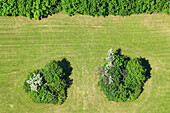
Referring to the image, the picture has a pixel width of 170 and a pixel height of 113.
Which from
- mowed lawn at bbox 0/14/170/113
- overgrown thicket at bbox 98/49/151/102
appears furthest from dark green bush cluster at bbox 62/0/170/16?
overgrown thicket at bbox 98/49/151/102

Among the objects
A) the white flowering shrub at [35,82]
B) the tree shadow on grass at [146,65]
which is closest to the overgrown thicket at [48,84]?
the white flowering shrub at [35,82]

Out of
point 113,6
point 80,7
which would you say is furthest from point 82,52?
point 113,6

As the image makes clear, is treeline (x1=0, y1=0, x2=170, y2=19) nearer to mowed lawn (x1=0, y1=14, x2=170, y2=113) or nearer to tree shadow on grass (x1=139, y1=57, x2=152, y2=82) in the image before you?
mowed lawn (x1=0, y1=14, x2=170, y2=113)

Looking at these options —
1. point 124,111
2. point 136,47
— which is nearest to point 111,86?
point 124,111

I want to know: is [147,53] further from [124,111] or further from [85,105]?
[85,105]

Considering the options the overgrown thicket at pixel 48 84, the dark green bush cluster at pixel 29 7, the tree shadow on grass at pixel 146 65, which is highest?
the dark green bush cluster at pixel 29 7

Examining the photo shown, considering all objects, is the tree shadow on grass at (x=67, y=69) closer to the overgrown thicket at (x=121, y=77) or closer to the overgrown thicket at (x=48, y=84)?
the overgrown thicket at (x=48, y=84)
